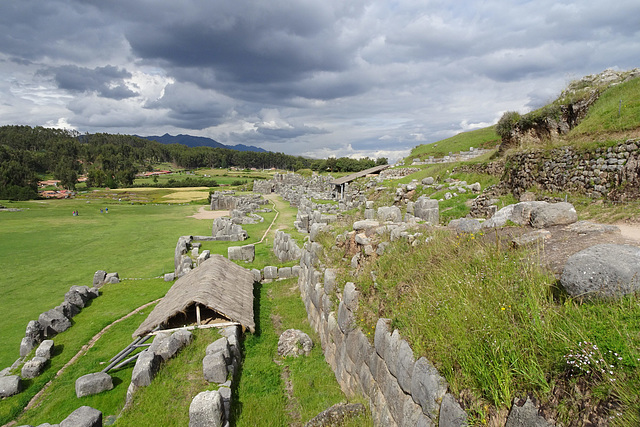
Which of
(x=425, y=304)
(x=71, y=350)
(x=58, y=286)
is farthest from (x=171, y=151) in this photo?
(x=425, y=304)

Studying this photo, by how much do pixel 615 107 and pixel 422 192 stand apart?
34.0 feet

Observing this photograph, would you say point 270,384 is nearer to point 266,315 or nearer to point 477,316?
point 266,315

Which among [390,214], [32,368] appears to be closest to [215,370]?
A: [32,368]

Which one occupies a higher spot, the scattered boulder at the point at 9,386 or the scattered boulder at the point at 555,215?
the scattered boulder at the point at 555,215

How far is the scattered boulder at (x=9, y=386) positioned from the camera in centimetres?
944

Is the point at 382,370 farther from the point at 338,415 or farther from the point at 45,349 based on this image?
the point at 45,349

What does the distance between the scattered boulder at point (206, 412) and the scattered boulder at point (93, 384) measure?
158 inches

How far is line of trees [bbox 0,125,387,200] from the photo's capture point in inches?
3105

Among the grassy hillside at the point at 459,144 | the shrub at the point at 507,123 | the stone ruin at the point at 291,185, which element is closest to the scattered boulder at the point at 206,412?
the shrub at the point at 507,123

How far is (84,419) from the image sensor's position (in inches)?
268

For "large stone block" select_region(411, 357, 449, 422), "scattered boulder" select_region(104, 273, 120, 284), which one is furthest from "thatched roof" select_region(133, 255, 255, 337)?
"scattered boulder" select_region(104, 273, 120, 284)

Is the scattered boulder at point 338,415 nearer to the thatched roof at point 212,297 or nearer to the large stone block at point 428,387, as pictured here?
the large stone block at point 428,387

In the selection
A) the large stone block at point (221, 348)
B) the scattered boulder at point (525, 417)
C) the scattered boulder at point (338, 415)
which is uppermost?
the scattered boulder at point (525, 417)

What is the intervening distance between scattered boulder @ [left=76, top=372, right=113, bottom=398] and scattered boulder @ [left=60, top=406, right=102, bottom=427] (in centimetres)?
200
